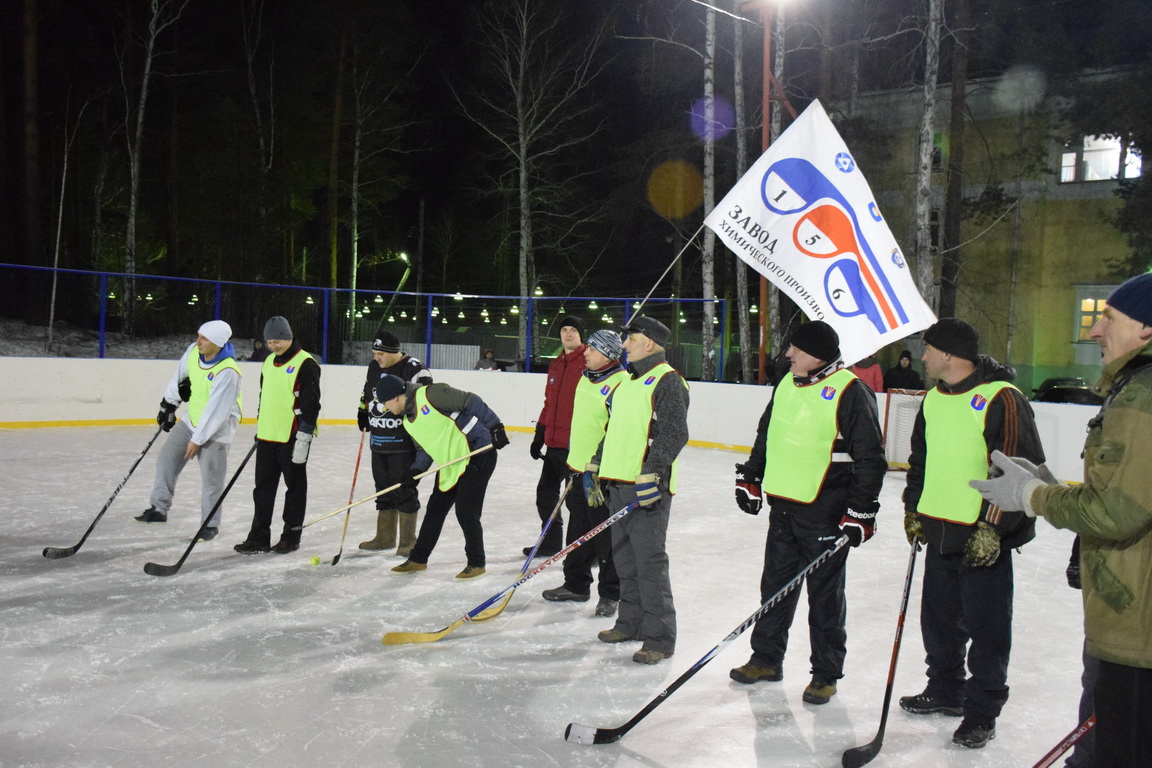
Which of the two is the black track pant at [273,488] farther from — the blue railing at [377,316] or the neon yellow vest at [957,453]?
the blue railing at [377,316]

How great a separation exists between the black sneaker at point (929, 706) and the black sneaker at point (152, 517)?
5516 mm

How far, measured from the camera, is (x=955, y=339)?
12.3 feet

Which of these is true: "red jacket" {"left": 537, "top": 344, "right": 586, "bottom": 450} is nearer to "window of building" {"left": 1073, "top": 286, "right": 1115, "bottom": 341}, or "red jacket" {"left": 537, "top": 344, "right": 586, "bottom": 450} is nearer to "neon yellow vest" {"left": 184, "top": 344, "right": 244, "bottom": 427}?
"neon yellow vest" {"left": 184, "top": 344, "right": 244, "bottom": 427}

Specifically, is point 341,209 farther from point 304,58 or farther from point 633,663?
point 633,663

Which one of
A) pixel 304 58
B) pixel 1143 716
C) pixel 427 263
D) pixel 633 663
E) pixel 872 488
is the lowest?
pixel 633 663

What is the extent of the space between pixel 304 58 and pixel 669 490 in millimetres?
26849

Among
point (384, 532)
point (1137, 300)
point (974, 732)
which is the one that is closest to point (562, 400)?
point (384, 532)

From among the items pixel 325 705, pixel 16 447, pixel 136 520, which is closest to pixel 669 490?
pixel 325 705

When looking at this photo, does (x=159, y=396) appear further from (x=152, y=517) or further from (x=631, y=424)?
(x=631, y=424)

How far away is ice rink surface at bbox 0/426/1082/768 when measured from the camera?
352cm

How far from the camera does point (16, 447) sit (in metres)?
10.9

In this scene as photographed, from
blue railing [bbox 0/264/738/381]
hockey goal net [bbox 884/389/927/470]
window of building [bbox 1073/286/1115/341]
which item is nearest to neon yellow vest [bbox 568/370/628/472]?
hockey goal net [bbox 884/389/927/470]

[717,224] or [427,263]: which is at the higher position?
[427,263]

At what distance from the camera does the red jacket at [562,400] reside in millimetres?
6434
